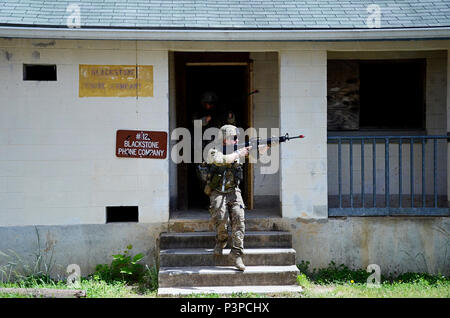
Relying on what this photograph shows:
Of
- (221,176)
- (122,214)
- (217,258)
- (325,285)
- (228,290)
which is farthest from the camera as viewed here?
(122,214)

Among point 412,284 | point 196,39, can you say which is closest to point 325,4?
point 196,39

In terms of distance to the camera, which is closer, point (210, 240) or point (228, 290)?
point (228, 290)

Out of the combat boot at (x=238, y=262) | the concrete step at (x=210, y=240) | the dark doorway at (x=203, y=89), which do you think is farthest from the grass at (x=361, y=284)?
the dark doorway at (x=203, y=89)

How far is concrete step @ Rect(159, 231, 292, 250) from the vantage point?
23.1 ft

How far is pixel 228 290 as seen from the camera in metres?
6.27

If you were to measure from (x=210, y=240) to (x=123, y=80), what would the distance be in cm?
261

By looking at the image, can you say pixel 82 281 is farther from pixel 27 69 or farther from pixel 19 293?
pixel 27 69

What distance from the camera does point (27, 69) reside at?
24.1 feet

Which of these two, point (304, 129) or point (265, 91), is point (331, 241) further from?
point (265, 91)

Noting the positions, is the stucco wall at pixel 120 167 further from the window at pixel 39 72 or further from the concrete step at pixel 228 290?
the concrete step at pixel 228 290

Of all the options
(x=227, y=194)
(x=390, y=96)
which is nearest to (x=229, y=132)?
(x=227, y=194)

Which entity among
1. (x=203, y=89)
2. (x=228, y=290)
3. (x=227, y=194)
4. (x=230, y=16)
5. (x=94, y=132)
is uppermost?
(x=230, y=16)
